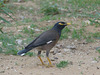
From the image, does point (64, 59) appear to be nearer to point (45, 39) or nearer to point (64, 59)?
point (64, 59)

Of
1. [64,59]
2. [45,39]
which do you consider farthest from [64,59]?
[45,39]

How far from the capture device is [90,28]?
30.5 ft

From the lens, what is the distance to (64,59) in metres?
6.93

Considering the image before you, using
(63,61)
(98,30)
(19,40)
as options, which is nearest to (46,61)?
(63,61)

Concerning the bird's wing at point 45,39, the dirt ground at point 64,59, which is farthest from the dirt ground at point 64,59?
the bird's wing at point 45,39

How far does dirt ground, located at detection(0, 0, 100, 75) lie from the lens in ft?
19.8

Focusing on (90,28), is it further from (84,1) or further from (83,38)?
(84,1)

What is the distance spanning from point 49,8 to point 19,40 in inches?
122

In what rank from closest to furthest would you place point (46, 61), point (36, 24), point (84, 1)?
point (46, 61) → point (36, 24) → point (84, 1)

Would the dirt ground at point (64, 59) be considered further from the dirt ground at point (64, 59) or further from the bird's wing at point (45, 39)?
the bird's wing at point (45, 39)

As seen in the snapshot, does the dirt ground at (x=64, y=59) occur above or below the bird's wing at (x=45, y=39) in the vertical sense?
below

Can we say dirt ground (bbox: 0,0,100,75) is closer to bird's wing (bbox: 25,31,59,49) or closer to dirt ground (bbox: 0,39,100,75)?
dirt ground (bbox: 0,39,100,75)

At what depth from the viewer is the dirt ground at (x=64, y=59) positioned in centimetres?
603

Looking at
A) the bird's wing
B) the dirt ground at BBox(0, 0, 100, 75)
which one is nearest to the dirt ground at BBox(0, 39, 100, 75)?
the dirt ground at BBox(0, 0, 100, 75)
